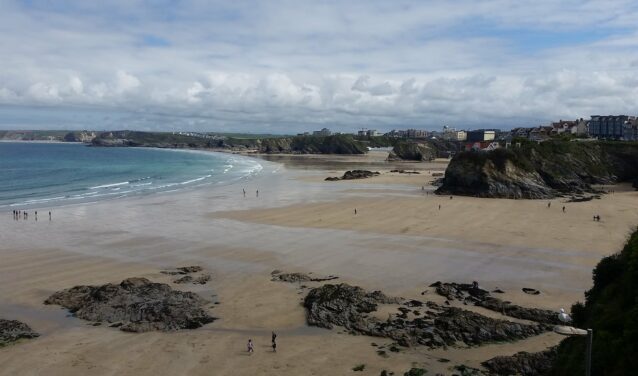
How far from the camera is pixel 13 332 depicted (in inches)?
714

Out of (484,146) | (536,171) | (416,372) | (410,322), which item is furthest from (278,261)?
(484,146)

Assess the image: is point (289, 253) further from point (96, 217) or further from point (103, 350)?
point (96, 217)

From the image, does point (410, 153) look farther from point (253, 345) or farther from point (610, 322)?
point (610, 322)

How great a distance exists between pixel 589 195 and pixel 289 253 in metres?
40.7

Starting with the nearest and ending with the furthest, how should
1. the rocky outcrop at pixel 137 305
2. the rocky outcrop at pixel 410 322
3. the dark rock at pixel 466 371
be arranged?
the dark rock at pixel 466 371 < the rocky outcrop at pixel 410 322 < the rocky outcrop at pixel 137 305

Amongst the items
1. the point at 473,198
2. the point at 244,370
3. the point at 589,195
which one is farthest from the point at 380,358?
the point at 589,195

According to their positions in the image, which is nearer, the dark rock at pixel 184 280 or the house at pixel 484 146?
the dark rock at pixel 184 280

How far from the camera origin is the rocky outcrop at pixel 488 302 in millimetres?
19625

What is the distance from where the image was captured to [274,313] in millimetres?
20562

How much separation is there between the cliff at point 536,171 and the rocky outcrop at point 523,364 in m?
40.0

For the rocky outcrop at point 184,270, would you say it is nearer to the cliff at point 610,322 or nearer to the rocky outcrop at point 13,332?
the rocky outcrop at point 13,332

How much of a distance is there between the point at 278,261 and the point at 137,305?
365 inches

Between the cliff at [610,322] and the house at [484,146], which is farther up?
the house at [484,146]

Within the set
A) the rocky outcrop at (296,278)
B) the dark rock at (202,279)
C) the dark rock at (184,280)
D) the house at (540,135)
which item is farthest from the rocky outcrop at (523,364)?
the house at (540,135)
